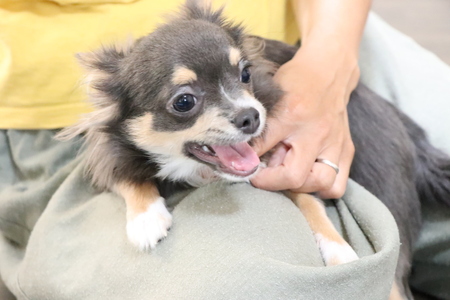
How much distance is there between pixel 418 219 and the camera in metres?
1.62

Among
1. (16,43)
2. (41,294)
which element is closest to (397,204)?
(41,294)

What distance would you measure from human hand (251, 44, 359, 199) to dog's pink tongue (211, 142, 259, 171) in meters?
0.05

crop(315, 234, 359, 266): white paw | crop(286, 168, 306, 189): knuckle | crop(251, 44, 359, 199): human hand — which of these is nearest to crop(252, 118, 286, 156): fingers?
crop(251, 44, 359, 199): human hand

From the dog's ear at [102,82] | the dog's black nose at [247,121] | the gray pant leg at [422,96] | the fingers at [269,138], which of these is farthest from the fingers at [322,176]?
the dog's ear at [102,82]

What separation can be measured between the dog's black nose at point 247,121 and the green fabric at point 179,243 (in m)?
0.22

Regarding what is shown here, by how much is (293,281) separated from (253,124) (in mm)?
451

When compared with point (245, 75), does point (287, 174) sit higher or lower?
lower

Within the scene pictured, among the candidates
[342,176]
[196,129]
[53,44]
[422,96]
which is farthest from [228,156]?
[422,96]

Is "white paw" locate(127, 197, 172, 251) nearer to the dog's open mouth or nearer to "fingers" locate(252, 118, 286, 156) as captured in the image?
the dog's open mouth

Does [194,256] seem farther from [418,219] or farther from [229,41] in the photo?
[418,219]

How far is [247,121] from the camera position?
1207 mm

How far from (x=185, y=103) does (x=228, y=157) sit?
224mm

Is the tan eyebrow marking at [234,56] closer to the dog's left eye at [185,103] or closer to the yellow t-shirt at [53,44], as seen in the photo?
the dog's left eye at [185,103]

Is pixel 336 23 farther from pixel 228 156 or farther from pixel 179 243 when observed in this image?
pixel 179 243
